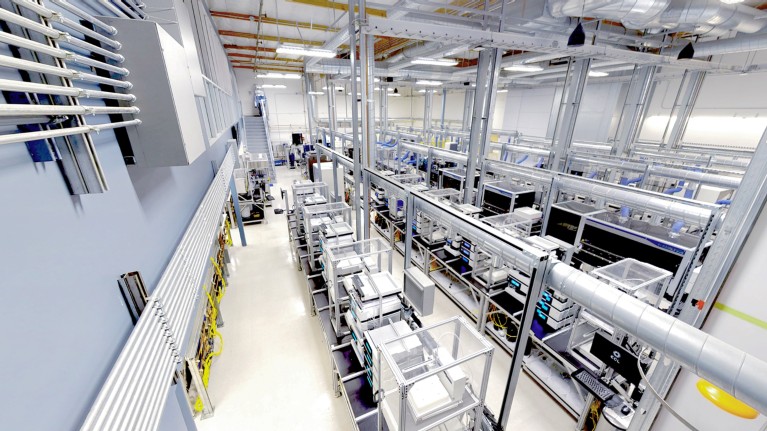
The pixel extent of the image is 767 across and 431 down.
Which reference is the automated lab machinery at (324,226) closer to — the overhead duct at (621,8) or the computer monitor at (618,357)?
the computer monitor at (618,357)

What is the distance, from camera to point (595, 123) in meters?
13.1

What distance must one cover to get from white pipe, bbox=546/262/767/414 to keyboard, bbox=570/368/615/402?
202 centimetres

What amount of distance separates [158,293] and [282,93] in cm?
1934

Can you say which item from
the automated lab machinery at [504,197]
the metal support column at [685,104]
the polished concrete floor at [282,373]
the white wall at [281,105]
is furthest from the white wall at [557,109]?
the white wall at [281,105]

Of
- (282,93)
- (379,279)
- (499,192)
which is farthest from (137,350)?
(282,93)

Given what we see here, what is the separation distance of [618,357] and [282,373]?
4132mm

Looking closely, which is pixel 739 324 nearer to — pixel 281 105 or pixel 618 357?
pixel 618 357

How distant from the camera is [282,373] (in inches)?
161

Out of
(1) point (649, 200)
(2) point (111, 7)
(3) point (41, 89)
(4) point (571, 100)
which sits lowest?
(1) point (649, 200)

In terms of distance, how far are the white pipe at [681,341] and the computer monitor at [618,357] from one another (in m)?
1.61

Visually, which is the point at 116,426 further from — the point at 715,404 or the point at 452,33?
the point at 452,33

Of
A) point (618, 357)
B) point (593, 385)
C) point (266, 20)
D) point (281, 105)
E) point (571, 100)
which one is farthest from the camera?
point (281, 105)

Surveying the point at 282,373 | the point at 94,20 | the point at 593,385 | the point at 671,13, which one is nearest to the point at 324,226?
the point at 282,373

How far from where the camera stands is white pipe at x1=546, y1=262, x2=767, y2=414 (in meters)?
1.10
